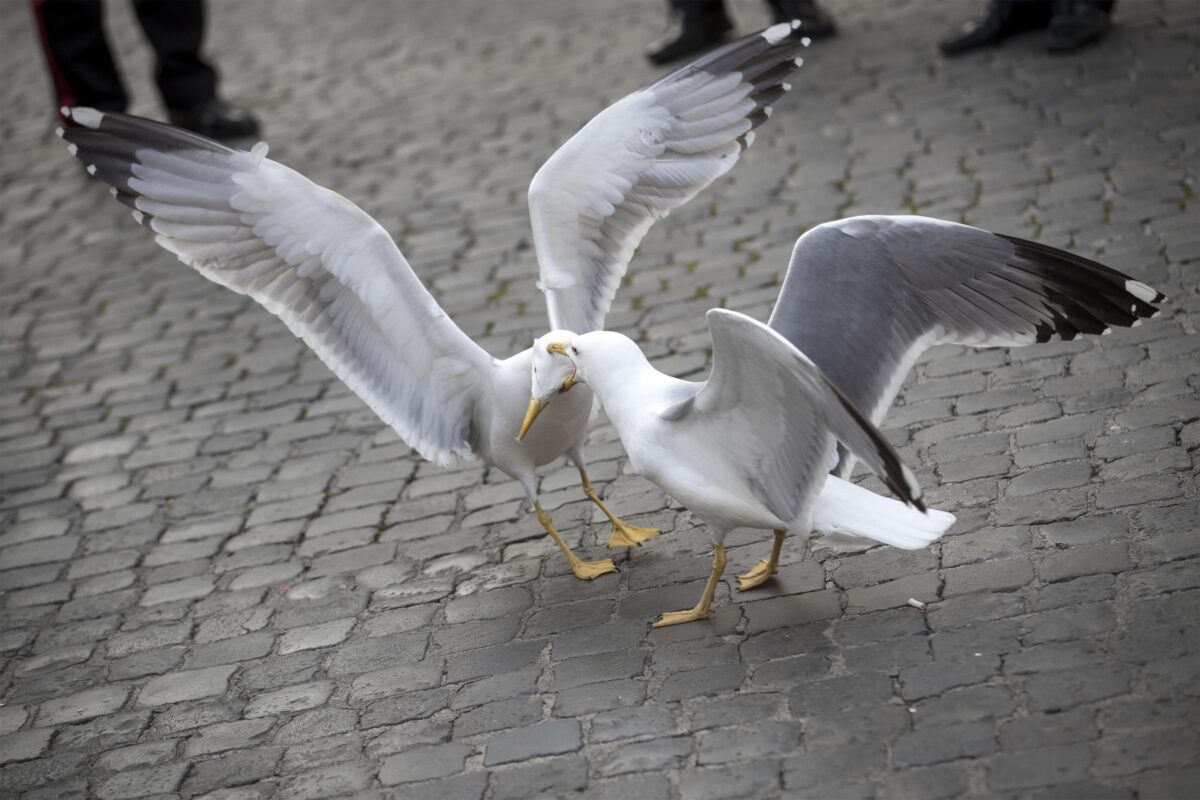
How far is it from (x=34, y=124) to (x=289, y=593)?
794 cm

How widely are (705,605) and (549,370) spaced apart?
2.80 ft

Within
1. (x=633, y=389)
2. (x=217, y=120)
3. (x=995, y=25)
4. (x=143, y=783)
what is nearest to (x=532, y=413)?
(x=633, y=389)

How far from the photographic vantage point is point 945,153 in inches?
294

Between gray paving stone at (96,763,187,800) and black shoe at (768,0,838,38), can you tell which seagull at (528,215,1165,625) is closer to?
gray paving stone at (96,763,187,800)

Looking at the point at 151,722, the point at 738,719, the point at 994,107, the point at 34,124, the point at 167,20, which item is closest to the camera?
the point at 738,719

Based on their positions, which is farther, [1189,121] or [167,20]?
[167,20]

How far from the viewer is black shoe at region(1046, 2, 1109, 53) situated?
8414 mm

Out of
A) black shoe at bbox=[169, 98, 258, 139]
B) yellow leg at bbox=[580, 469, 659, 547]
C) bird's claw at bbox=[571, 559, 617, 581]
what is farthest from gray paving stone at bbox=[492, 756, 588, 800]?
black shoe at bbox=[169, 98, 258, 139]

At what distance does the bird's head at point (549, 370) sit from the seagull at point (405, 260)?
0.58ft

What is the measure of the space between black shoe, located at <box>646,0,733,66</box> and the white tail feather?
654cm

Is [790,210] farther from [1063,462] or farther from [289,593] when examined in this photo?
[289,593]

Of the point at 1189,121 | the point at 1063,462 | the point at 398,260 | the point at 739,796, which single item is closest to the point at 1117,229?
the point at 1189,121

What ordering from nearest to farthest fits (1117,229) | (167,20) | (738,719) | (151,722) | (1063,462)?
(738,719) → (151,722) → (1063,462) → (1117,229) → (167,20)

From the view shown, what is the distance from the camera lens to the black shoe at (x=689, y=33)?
391 inches
